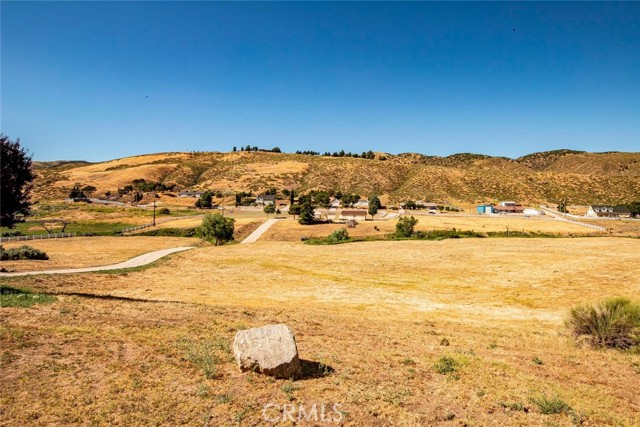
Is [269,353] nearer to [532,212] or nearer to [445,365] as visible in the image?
[445,365]

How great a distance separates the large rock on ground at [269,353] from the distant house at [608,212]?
13633 cm

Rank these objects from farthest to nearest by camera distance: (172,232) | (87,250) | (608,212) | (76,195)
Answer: (76,195) < (608,212) < (172,232) < (87,250)

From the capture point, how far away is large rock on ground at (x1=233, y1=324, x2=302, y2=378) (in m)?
Answer: 11.2

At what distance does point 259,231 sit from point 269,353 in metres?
74.7

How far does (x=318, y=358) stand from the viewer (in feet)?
44.1

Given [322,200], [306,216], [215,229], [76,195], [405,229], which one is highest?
[76,195]

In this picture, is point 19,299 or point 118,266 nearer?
point 19,299

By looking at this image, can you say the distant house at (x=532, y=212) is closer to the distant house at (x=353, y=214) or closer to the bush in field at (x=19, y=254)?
the distant house at (x=353, y=214)

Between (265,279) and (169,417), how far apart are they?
87.3 feet

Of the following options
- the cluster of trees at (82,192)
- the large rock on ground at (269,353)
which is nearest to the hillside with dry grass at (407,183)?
the cluster of trees at (82,192)

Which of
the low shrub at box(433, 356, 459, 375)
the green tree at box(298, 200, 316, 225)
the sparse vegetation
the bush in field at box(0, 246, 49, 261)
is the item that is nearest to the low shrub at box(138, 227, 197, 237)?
the green tree at box(298, 200, 316, 225)

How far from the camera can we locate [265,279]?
3550 cm

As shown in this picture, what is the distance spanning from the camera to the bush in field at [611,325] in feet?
52.9

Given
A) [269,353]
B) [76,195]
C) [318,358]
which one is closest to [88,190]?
[76,195]
